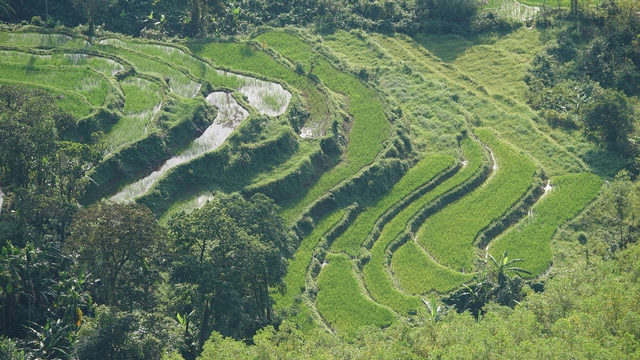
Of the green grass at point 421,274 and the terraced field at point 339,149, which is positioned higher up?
the terraced field at point 339,149

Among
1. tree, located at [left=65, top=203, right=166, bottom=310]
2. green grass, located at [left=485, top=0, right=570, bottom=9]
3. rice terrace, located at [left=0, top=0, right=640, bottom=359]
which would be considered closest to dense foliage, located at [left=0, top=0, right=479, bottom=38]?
rice terrace, located at [left=0, top=0, right=640, bottom=359]

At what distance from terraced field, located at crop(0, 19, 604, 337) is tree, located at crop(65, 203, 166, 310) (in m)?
5.53

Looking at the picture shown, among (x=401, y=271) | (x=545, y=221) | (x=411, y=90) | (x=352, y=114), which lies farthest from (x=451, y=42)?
(x=401, y=271)

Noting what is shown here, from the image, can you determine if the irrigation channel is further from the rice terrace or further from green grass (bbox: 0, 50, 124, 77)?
green grass (bbox: 0, 50, 124, 77)

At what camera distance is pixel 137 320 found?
30141mm

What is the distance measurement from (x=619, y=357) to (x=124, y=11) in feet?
124

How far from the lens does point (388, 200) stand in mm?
42000

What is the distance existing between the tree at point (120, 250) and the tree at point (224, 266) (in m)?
1.04

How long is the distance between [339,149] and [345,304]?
1086cm

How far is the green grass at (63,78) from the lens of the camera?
43.6 metres

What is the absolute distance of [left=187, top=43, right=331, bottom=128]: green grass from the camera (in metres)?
47.6

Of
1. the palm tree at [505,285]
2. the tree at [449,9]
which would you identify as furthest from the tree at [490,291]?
the tree at [449,9]

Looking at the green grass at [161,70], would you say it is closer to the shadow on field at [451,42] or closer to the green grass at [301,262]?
the green grass at [301,262]

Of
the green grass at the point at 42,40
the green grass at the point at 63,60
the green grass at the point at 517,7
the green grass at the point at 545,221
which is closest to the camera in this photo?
the green grass at the point at 545,221
